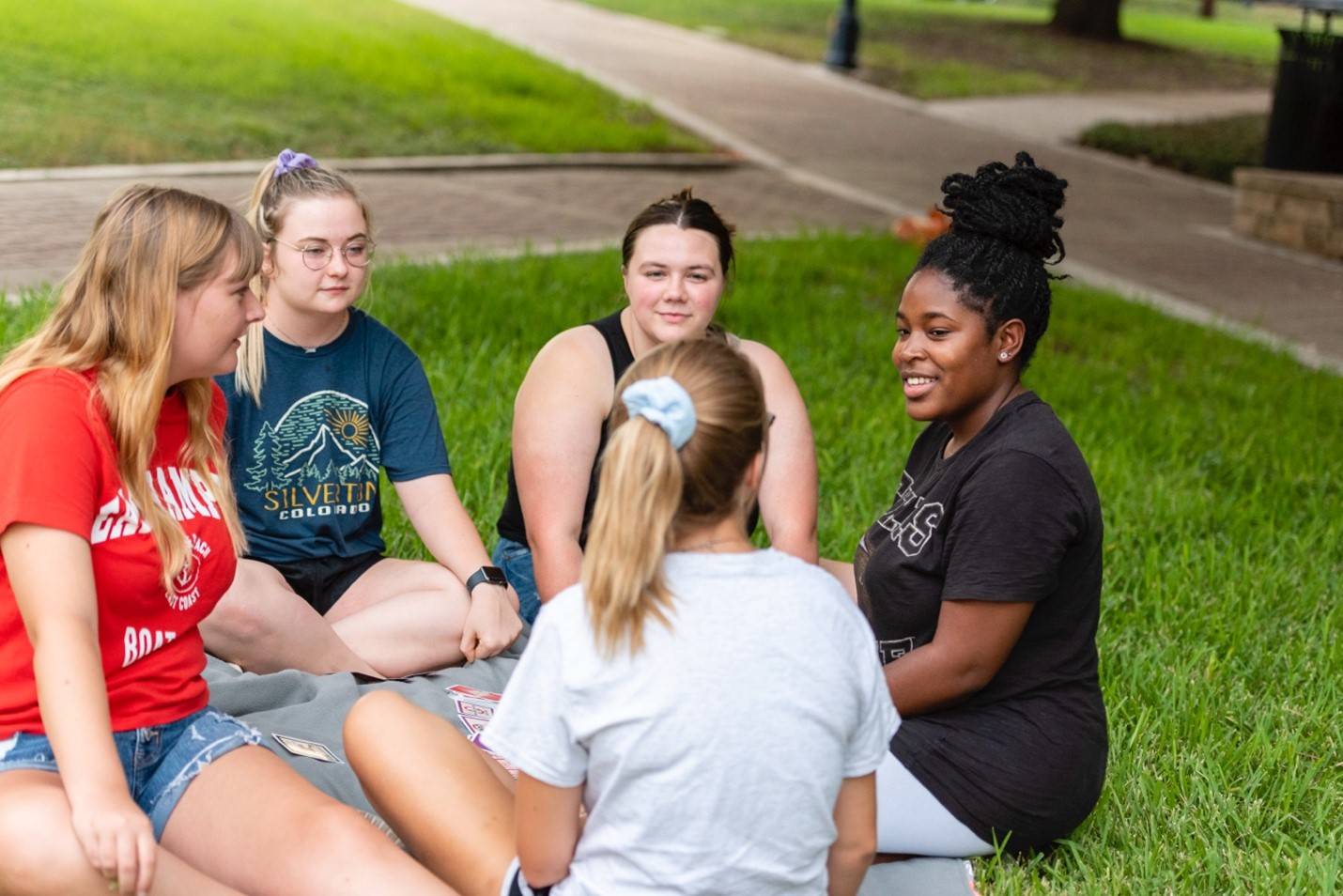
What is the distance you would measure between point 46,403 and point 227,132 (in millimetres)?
9618

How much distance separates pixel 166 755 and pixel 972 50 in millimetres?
23447

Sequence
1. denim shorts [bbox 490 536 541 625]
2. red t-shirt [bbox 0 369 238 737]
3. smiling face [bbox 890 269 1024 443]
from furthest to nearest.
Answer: denim shorts [bbox 490 536 541 625]
smiling face [bbox 890 269 1024 443]
red t-shirt [bbox 0 369 238 737]

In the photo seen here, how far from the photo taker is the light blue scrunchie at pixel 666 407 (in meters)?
2.06

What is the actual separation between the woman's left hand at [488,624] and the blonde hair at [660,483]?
67.8 inches

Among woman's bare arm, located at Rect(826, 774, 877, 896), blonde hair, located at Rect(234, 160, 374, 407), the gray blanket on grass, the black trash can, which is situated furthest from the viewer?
the black trash can

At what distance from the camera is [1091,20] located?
2720 cm

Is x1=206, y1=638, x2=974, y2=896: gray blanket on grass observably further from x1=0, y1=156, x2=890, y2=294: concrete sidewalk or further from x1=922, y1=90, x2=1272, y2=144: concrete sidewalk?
x1=922, y1=90, x2=1272, y2=144: concrete sidewalk

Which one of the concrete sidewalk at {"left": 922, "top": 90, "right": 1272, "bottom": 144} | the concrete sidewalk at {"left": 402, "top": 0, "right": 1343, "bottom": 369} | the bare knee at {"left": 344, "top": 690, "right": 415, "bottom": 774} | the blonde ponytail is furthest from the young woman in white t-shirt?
the concrete sidewalk at {"left": 922, "top": 90, "right": 1272, "bottom": 144}

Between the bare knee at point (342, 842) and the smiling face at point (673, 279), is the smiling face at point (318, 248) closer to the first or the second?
the smiling face at point (673, 279)

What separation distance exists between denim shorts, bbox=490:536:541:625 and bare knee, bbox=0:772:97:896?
6.09ft

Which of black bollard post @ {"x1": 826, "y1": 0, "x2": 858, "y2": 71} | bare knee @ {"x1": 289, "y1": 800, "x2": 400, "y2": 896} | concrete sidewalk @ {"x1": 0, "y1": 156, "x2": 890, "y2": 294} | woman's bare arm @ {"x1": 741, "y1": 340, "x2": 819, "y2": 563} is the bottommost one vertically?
bare knee @ {"x1": 289, "y1": 800, "x2": 400, "y2": 896}

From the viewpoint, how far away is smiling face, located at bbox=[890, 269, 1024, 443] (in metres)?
3.20

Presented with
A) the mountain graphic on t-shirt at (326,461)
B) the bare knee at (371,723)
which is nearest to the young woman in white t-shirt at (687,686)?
the bare knee at (371,723)

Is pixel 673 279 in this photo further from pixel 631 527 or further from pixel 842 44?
pixel 842 44
